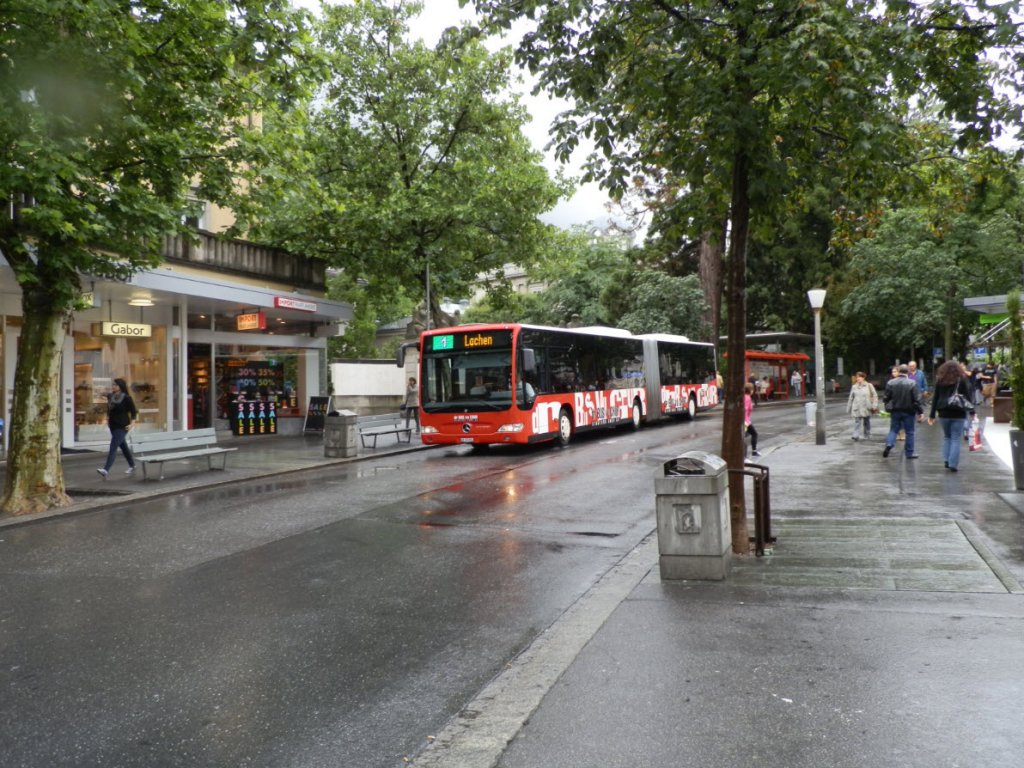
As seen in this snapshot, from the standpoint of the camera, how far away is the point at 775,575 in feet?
21.1

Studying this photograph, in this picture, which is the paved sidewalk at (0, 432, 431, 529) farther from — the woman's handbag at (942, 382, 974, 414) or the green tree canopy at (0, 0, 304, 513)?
the woman's handbag at (942, 382, 974, 414)

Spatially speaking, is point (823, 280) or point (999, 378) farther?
point (823, 280)

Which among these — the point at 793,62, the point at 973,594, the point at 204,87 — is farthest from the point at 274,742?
the point at 204,87

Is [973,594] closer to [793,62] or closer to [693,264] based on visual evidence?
[793,62]

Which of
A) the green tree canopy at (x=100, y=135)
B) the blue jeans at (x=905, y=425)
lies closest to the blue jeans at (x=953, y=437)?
the blue jeans at (x=905, y=425)

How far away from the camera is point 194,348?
22.4 metres

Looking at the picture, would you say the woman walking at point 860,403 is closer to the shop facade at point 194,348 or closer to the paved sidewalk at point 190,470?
the paved sidewalk at point 190,470

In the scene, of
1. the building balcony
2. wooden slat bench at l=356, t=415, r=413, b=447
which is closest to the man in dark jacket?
wooden slat bench at l=356, t=415, r=413, b=447

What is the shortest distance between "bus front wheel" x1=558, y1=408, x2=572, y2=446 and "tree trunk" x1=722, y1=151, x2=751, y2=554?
1222cm

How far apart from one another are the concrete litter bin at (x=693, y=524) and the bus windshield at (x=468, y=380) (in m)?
11.5

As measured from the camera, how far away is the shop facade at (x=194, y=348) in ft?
60.6

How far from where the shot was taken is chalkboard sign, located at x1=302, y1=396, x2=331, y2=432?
24.0 metres

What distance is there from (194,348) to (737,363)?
18496 mm

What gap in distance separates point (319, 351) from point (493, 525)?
1767 centimetres
